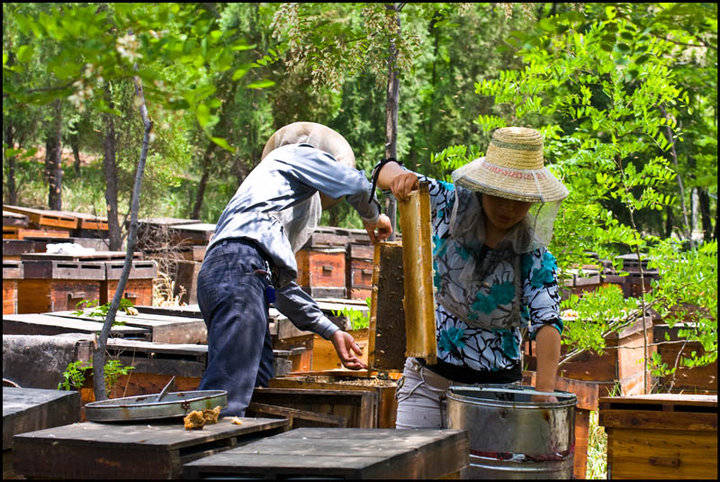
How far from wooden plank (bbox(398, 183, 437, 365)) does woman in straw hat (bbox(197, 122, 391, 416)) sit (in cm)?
81

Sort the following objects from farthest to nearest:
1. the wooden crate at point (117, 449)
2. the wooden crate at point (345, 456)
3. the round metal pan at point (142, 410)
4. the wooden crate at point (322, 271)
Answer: the wooden crate at point (322, 271) → the round metal pan at point (142, 410) → the wooden crate at point (117, 449) → the wooden crate at point (345, 456)

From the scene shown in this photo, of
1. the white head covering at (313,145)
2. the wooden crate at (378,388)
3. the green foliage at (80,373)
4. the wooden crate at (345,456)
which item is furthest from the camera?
the green foliage at (80,373)

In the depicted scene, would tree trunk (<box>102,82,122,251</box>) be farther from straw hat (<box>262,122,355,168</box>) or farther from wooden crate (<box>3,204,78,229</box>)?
straw hat (<box>262,122,355,168</box>)

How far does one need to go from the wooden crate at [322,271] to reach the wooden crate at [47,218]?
7557 mm

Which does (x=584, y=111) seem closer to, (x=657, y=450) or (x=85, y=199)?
(x=657, y=450)

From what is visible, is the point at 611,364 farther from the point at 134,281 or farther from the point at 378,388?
the point at 134,281

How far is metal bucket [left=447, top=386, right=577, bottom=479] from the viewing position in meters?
2.70

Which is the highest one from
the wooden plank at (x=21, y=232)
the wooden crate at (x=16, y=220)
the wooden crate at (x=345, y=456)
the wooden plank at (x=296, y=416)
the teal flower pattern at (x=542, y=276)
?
the wooden crate at (x=16, y=220)

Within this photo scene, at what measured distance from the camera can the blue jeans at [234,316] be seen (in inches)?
138

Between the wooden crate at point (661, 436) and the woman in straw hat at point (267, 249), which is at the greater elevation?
the woman in straw hat at point (267, 249)

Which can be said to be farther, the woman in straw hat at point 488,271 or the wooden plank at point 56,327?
the wooden plank at point 56,327

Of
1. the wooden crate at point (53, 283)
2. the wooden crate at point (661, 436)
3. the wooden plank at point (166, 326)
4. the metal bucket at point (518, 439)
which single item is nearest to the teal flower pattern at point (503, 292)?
the wooden crate at point (661, 436)

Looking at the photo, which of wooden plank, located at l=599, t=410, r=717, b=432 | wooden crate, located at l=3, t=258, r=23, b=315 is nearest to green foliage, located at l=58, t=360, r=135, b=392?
wooden plank, located at l=599, t=410, r=717, b=432

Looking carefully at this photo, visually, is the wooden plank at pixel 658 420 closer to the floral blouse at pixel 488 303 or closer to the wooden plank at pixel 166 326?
the floral blouse at pixel 488 303
